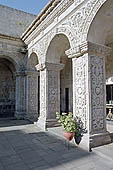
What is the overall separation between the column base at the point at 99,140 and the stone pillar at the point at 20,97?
4819 mm

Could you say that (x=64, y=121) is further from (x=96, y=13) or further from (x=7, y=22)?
(x=7, y=22)

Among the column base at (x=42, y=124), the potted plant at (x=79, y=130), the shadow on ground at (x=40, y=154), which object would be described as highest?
the potted plant at (x=79, y=130)

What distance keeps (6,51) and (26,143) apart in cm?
477

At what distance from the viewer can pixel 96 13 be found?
3166 mm

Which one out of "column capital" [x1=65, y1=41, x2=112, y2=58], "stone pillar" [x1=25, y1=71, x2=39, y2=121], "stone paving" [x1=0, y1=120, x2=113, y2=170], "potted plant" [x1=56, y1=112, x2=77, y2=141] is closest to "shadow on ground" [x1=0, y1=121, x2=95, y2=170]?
"stone paving" [x1=0, y1=120, x2=113, y2=170]

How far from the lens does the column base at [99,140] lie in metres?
3.21

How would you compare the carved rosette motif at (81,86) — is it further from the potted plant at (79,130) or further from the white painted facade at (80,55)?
the potted plant at (79,130)

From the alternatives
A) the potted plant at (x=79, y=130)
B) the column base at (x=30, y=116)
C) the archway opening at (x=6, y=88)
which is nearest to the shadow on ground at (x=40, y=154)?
the potted plant at (x=79, y=130)

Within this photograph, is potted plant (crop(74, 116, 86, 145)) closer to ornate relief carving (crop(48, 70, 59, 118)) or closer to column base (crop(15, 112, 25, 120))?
ornate relief carving (crop(48, 70, 59, 118))

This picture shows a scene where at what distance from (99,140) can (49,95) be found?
260 cm

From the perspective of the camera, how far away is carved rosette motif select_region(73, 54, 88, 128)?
340 cm

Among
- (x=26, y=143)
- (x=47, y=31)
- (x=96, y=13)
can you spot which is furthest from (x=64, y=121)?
(x=47, y=31)

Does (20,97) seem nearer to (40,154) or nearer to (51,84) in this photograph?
(51,84)

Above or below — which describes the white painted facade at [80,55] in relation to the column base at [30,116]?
above
